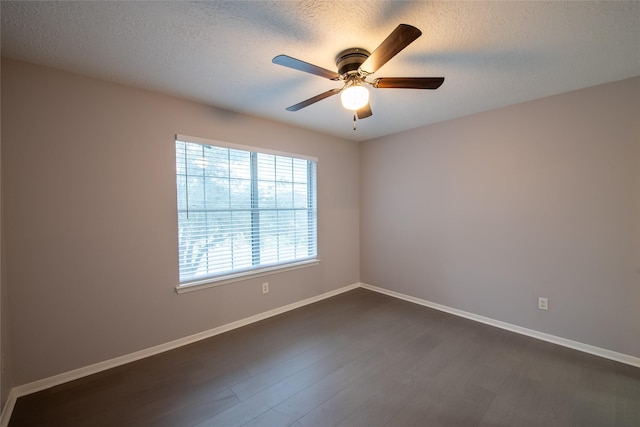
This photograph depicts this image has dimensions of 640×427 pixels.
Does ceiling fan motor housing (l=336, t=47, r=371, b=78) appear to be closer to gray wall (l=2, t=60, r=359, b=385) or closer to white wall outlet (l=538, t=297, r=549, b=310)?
gray wall (l=2, t=60, r=359, b=385)

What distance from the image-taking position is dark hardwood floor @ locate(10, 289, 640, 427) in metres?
1.69

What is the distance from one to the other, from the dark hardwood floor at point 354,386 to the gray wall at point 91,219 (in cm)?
31

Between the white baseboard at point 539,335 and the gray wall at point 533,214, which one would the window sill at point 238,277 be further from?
the white baseboard at point 539,335

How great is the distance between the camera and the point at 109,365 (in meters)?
2.21

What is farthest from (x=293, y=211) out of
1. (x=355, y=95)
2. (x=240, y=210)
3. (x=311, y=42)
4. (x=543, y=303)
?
(x=543, y=303)

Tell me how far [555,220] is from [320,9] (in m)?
2.86

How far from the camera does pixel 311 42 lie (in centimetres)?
170

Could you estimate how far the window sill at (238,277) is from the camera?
8.63ft

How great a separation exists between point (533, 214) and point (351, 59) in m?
2.45

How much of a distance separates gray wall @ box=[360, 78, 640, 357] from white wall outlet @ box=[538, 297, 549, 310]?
0.13 feet

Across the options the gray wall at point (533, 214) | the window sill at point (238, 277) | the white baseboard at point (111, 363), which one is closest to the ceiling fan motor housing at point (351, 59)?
the gray wall at point (533, 214)

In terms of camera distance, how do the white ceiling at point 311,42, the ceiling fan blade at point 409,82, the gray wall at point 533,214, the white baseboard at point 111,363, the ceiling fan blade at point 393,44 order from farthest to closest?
the gray wall at point 533,214 < the white baseboard at point 111,363 < the ceiling fan blade at point 409,82 < the white ceiling at point 311,42 < the ceiling fan blade at point 393,44

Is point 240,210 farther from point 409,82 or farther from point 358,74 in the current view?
point 409,82

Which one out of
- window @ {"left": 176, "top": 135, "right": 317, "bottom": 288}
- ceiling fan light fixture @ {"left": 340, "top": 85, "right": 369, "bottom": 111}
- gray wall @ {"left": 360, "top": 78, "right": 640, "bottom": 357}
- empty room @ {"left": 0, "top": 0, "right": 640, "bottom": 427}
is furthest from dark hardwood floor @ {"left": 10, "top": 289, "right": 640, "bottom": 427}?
ceiling fan light fixture @ {"left": 340, "top": 85, "right": 369, "bottom": 111}
